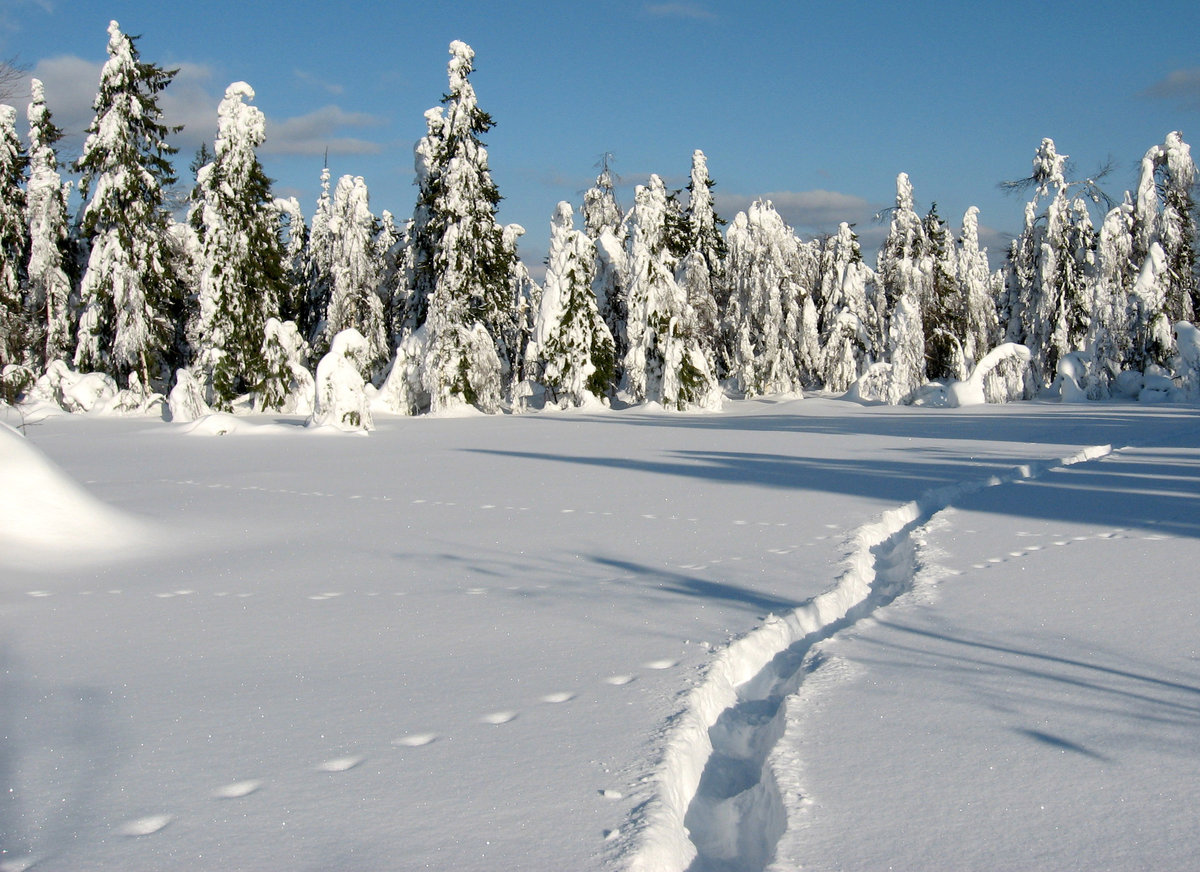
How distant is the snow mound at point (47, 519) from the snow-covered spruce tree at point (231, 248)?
22.7 m

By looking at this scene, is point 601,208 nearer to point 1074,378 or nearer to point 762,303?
point 762,303

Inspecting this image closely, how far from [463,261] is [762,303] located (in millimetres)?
14748

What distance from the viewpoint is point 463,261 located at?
92.8 feet

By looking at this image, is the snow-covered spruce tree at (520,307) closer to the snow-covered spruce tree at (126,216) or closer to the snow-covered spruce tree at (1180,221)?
the snow-covered spruce tree at (126,216)

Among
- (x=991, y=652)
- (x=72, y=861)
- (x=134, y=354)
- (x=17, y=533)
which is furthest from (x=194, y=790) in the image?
(x=134, y=354)

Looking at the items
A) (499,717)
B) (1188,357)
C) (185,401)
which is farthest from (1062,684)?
(1188,357)

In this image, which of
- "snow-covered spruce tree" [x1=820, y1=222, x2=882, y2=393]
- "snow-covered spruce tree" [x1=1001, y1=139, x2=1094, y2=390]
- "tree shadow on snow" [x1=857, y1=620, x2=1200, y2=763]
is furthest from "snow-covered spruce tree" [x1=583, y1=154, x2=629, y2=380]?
"tree shadow on snow" [x1=857, y1=620, x2=1200, y2=763]

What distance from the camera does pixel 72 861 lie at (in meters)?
2.45

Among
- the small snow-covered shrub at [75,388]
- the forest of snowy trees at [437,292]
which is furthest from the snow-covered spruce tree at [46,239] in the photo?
the small snow-covered shrub at [75,388]

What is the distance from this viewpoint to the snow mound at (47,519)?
6.67 metres

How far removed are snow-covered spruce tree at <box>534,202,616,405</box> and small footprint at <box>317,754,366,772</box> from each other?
2810cm

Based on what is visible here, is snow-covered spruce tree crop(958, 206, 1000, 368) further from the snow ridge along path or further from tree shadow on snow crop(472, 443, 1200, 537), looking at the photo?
the snow ridge along path

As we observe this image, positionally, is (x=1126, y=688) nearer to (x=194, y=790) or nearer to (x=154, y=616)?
(x=194, y=790)

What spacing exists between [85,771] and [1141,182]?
1426 inches
